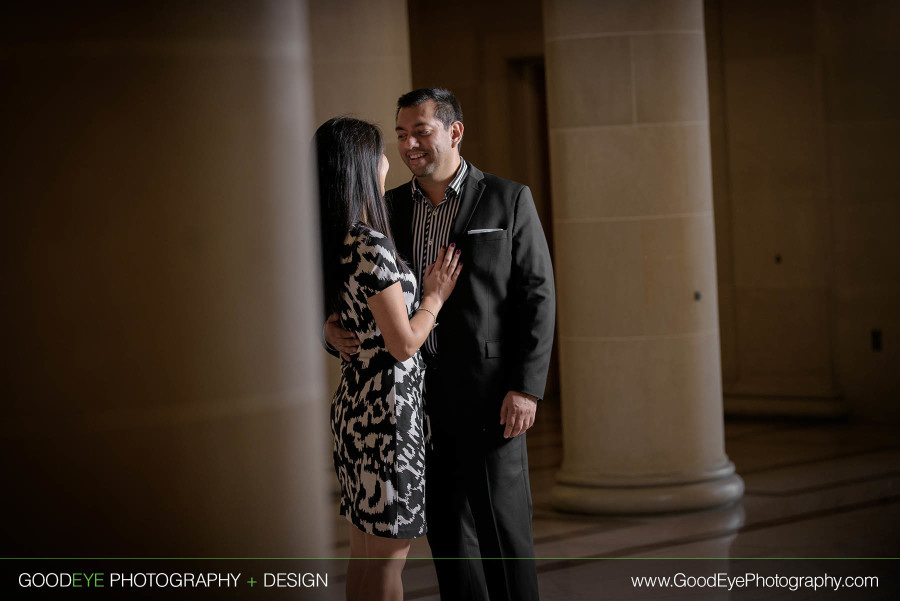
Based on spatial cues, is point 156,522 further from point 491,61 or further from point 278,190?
point 491,61

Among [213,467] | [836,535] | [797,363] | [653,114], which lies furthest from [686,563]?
[797,363]

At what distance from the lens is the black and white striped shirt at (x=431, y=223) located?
3.31 m

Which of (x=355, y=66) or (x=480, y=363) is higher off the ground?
(x=355, y=66)

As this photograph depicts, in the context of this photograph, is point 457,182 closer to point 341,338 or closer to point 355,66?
point 341,338

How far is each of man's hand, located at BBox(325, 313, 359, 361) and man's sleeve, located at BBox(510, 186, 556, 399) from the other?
55 cm

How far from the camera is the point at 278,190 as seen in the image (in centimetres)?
169

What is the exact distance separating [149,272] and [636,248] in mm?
4144

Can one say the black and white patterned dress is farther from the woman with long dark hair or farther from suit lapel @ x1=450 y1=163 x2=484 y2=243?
suit lapel @ x1=450 y1=163 x2=484 y2=243

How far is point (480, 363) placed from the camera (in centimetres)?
327

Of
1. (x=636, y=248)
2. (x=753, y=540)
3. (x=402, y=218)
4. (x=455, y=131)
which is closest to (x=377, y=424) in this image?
(x=402, y=218)

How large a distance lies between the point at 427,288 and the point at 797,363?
6049 mm

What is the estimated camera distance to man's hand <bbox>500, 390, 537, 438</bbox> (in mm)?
3203

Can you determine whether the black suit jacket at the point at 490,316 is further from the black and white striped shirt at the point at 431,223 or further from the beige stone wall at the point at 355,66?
the beige stone wall at the point at 355,66

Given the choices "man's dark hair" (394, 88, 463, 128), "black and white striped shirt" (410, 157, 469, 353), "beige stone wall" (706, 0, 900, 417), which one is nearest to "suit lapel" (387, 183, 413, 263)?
"black and white striped shirt" (410, 157, 469, 353)
